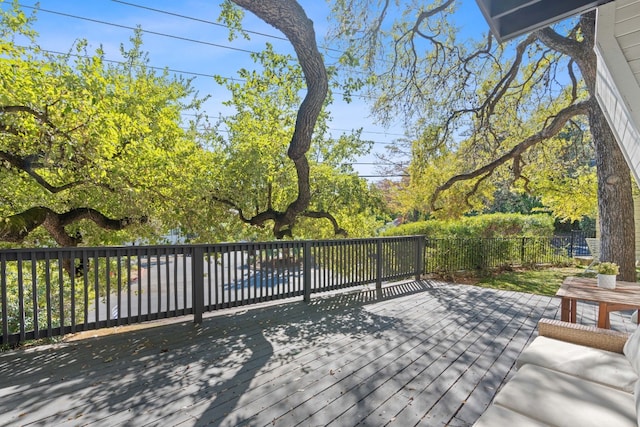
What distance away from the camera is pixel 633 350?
2084 millimetres

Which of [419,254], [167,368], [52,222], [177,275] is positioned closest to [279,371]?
[167,368]

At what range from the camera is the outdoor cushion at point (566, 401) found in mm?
1544

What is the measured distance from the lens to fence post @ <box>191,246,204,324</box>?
4430mm

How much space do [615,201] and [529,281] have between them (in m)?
2.47

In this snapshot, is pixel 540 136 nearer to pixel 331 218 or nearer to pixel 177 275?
pixel 331 218

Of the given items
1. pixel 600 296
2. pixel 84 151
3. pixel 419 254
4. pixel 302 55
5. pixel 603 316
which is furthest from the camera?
pixel 419 254

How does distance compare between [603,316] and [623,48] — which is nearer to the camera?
[623,48]

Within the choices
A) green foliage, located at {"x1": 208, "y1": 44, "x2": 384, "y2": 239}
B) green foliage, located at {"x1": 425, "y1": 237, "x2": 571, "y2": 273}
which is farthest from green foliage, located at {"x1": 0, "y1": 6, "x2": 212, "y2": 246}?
green foliage, located at {"x1": 425, "y1": 237, "x2": 571, "y2": 273}

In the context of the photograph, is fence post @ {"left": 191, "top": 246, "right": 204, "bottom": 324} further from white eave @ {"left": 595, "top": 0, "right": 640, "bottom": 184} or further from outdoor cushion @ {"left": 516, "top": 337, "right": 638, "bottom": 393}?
white eave @ {"left": 595, "top": 0, "right": 640, "bottom": 184}

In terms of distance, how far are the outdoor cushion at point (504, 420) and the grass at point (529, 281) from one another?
583 cm

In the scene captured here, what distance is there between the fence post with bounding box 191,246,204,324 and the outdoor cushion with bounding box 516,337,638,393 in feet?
12.0

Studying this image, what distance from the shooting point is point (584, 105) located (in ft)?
Result: 23.4

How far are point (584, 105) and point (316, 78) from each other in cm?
618

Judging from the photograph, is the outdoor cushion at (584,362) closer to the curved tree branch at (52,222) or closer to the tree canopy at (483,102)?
the tree canopy at (483,102)
